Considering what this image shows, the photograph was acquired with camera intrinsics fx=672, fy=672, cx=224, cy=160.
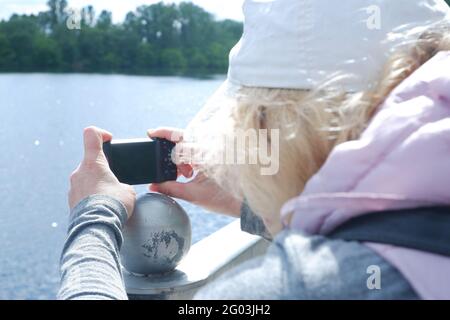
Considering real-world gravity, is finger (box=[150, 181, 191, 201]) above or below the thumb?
below

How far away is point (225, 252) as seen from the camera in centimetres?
210

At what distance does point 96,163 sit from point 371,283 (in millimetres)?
742

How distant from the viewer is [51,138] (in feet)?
80.5

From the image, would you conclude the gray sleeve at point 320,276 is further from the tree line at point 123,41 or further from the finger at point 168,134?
the tree line at point 123,41

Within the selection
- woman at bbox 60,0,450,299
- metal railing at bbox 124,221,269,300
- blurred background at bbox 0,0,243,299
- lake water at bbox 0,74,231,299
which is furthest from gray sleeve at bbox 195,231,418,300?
blurred background at bbox 0,0,243,299

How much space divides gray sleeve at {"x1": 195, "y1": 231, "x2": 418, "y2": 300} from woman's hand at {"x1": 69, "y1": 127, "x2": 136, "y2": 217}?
576 mm

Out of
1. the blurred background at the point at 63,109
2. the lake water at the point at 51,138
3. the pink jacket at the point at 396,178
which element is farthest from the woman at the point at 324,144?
the blurred background at the point at 63,109

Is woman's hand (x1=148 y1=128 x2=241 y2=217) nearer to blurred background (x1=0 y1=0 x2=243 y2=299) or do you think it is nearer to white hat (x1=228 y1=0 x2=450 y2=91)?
white hat (x1=228 y1=0 x2=450 y2=91)

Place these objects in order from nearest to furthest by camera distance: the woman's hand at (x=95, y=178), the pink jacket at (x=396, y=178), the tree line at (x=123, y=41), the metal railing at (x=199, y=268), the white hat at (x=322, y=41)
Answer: the pink jacket at (x=396, y=178) → the white hat at (x=322, y=41) → the woman's hand at (x=95, y=178) → the metal railing at (x=199, y=268) → the tree line at (x=123, y=41)

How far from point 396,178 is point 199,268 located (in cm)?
117

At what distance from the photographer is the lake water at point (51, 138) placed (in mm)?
13484

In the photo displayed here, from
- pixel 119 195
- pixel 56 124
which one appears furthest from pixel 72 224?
pixel 56 124

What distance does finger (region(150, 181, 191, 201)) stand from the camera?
1.55 meters

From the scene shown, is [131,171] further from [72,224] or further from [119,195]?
[72,224]
